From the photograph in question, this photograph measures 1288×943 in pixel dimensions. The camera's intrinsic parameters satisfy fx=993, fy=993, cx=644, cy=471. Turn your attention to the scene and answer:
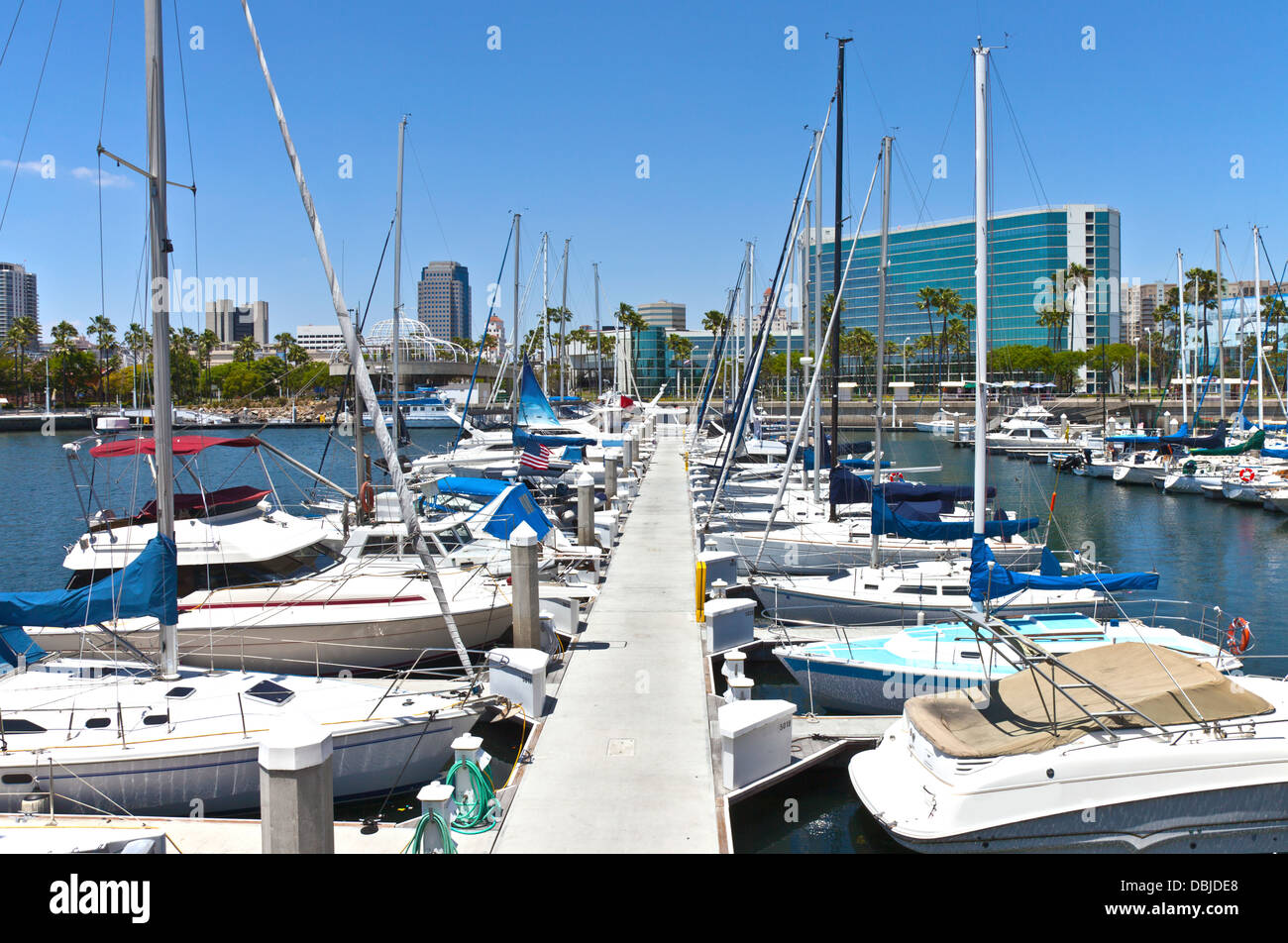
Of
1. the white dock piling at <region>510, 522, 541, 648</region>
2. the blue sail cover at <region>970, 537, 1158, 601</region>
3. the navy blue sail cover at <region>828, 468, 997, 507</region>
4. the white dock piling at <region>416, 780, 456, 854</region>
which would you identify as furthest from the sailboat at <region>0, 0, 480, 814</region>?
the navy blue sail cover at <region>828, 468, 997, 507</region>

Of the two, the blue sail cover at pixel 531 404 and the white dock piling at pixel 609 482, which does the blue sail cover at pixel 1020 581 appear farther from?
the blue sail cover at pixel 531 404

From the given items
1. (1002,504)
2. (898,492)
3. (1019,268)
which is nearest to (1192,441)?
(1002,504)

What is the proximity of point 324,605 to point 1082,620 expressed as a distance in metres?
13.2

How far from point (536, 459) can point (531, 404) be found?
11.8m

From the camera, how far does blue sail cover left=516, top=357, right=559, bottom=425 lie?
4878cm

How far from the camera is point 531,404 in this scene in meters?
49.1

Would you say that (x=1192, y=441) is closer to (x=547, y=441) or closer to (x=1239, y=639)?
(x=547, y=441)

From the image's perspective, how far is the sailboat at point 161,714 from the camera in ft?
38.4

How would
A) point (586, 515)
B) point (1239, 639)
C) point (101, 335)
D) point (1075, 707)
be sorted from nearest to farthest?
1. point (1075, 707)
2. point (1239, 639)
3. point (586, 515)
4. point (101, 335)

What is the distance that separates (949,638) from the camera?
16.1m

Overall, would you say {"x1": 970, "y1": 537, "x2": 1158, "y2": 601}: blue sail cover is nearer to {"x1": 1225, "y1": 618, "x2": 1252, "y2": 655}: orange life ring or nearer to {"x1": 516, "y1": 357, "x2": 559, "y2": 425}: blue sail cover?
{"x1": 1225, "y1": 618, "x2": 1252, "y2": 655}: orange life ring
